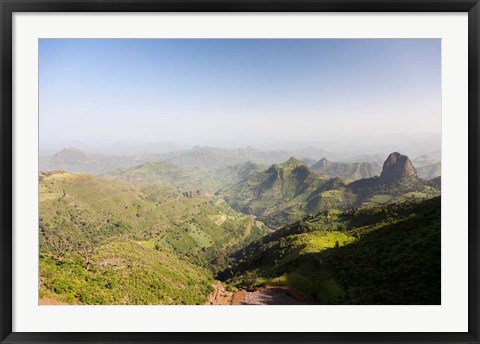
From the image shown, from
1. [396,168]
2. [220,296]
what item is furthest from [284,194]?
[220,296]

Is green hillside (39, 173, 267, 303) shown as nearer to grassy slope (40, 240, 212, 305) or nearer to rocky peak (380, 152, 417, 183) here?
grassy slope (40, 240, 212, 305)

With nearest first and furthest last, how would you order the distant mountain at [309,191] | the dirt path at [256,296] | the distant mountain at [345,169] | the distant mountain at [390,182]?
the dirt path at [256,296]
the distant mountain at [390,182]
the distant mountain at [309,191]
the distant mountain at [345,169]

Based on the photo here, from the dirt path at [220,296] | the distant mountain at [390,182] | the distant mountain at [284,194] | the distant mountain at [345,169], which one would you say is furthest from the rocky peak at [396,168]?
the dirt path at [220,296]

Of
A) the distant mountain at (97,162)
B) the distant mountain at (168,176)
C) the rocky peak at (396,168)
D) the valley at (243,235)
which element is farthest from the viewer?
the distant mountain at (168,176)

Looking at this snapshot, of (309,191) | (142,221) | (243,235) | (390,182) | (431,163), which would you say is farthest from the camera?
(309,191)

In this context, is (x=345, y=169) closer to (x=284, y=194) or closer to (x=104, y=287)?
(x=284, y=194)

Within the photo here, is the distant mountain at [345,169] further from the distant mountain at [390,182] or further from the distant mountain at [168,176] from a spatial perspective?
the distant mountain at [168,176]

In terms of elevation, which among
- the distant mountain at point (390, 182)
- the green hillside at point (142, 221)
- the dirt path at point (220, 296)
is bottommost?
the green hillside at point (142, 221)

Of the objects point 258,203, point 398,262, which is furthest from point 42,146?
point 258,203
